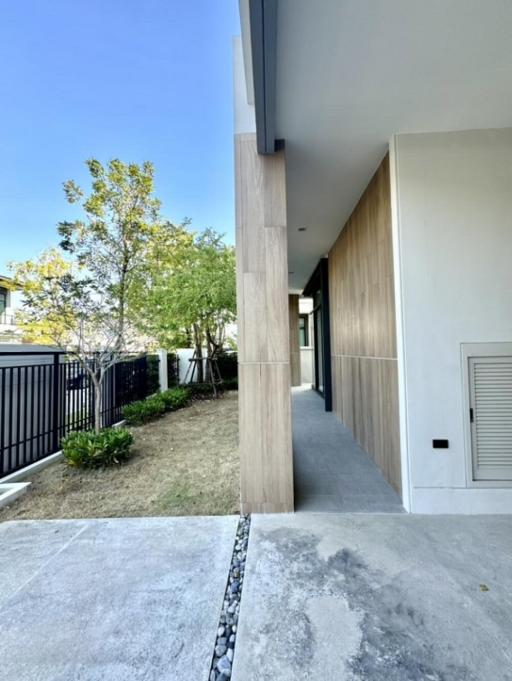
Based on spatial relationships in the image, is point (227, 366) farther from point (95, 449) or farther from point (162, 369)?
point (95, 449)

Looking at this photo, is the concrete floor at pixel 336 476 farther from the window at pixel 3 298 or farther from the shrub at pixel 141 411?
the window at pixel 3 298

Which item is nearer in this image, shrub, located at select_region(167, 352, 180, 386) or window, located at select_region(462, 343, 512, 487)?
window, located at select_region(462, 343, 512, 487)

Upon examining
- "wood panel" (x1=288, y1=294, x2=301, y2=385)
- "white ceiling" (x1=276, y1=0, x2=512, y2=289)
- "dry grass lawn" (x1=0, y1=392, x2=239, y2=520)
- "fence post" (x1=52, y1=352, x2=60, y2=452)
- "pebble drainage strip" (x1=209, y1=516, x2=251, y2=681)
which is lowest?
"dry grass lawn" (x1=0, y1=392, x2=239, y2=520)

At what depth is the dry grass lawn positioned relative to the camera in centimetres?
267

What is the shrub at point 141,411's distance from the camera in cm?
553

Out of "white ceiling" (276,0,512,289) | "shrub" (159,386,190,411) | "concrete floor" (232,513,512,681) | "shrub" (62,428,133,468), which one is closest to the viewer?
"concrete floor" (232,513,512,681)

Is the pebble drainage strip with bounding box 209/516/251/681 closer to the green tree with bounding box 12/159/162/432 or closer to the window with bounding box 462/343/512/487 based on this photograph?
the window with bounding box 462/343/512/487

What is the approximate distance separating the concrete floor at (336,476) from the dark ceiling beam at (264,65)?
3.02 metres

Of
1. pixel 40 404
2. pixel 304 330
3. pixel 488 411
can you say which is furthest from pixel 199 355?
pixel 488 411

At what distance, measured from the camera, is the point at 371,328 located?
3482mm

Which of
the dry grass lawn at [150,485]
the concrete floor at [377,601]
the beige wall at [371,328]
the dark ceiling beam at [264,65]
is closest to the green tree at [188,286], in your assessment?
the dry grass lawn at [150,485]

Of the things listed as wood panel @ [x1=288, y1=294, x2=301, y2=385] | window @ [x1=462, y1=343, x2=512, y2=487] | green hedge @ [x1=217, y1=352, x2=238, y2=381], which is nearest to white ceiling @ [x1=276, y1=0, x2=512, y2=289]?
window @ [x1=462, y1=343, x2=512, y2=487]

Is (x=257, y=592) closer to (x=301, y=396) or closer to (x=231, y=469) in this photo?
(x=231, y=469)

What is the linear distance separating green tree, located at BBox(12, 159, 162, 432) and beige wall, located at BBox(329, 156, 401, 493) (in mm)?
3389
